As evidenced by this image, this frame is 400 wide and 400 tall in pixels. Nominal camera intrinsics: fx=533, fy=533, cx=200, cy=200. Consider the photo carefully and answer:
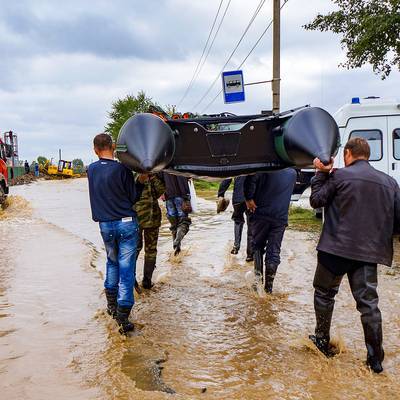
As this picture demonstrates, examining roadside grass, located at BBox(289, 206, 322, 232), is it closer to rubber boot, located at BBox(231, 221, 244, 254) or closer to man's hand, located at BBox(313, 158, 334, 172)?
rubber boot, located at BBox(231, 221, 244, 254)

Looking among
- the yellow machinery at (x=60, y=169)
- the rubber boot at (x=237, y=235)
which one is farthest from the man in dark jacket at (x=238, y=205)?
the yellow machinery at (x=60, y=169)

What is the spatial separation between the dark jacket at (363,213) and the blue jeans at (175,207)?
441cm

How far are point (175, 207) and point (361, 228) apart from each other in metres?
4.67

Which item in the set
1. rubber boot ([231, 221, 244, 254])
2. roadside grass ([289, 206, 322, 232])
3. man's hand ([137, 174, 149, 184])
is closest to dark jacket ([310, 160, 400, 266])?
man's hand ([137, 174, 149, 184])

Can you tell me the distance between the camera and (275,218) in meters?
6.06

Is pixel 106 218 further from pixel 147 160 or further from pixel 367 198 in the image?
pixel 367 198

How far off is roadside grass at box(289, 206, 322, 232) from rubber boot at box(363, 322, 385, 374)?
822 cm

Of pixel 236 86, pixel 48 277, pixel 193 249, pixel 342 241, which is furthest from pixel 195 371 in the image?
pixel 236 86

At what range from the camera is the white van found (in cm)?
1104

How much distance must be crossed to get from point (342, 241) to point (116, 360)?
2.04 metres

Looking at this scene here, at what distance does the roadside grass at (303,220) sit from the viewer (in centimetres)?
1253

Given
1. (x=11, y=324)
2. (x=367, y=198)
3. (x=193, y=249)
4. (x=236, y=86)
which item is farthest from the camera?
(x=236, y=86)

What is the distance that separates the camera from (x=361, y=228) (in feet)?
13.2

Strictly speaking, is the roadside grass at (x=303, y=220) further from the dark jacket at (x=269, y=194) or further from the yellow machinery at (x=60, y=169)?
the yellow machinery at (x=60, y=169)
